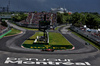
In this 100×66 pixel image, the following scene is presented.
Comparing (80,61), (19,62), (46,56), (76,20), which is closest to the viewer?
(19,62)

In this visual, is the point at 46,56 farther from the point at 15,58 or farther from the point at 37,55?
the point at 15,58

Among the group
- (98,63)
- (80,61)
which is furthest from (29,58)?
(98,63)

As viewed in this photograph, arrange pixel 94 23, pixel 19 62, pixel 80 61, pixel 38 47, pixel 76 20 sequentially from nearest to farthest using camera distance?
pixel 19 62 → pixel 80 61 → pixel 38 47 → pixel 94 23 → pixel 76 20

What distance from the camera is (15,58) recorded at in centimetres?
3028

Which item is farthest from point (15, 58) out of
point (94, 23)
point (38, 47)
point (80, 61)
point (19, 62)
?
point (94, 23)

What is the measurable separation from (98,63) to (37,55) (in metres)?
13.0

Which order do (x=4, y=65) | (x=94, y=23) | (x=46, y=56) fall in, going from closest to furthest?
1. (x=4, y=65)
2. (x=46, y=56)
3. (x=94, y=23)

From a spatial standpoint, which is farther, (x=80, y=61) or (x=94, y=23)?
(x=94, y=23)

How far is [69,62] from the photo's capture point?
29.1 metres

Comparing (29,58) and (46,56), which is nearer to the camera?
(29,58)

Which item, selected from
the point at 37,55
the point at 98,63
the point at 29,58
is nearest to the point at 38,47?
the point at 37,55

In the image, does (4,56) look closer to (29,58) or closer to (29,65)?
(29,58)

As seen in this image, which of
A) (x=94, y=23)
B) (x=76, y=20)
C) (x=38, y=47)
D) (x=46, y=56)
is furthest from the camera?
(x=76, y=20)

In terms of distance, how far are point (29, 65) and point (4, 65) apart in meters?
4.39
